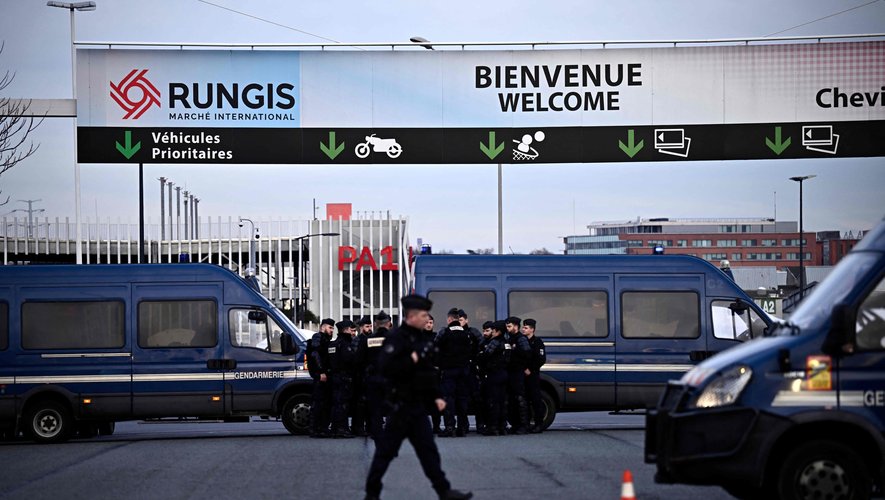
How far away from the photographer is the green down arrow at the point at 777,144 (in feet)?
85.4

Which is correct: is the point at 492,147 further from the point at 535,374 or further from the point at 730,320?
the point at 535,374

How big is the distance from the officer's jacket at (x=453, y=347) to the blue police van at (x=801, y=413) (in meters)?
8.96

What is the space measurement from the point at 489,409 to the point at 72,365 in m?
6.51

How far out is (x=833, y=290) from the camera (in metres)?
9.84

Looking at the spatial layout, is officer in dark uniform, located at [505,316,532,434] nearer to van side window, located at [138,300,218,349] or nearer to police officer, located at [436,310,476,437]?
police officer, located at [436,310,476,437]

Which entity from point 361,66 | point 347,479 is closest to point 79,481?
point 347,479

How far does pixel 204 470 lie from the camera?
14070 millimetres

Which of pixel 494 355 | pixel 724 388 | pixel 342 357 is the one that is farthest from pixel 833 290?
pixel 342 357

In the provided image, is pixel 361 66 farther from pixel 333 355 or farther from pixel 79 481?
pixel 79 481

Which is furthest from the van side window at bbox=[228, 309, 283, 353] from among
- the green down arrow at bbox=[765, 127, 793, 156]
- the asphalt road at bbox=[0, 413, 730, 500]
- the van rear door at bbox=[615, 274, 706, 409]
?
the green down arrow at bbox=[765, 127, 793, 156]

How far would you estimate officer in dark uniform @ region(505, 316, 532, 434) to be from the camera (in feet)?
60.8

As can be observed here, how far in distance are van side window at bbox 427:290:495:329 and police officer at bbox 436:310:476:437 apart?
71.1 inches

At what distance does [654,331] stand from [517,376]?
2631mm

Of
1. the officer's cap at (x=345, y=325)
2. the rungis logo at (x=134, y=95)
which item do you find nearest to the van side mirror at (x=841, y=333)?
the officer's cap at (x=345, y=325)
